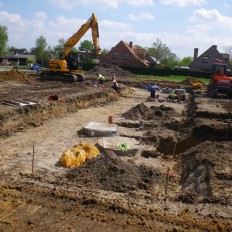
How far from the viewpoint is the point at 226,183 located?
25.8ft

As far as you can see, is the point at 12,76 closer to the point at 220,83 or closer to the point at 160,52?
the point at 220,83

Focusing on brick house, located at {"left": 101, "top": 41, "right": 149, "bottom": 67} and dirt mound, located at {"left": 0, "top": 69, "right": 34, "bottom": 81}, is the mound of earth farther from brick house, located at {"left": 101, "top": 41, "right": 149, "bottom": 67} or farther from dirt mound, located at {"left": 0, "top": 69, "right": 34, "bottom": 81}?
brick house, located at {"left": 101, "top": 41, "right": 149, "bottom": 67}

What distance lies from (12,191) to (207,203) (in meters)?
4.09

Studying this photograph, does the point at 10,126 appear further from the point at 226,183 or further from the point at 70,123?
the point at 226,183

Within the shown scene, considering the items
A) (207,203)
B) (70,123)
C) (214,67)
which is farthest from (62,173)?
(214,67)

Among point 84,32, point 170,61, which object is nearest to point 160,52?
point 170,61

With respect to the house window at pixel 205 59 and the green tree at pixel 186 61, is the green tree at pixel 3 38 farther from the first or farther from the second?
the green tree at pixel 186 61

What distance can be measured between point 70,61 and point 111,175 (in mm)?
22326

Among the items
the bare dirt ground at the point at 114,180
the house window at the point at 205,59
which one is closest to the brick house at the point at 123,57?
the house window at the point at 205,59

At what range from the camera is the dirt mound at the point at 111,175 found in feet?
25.7

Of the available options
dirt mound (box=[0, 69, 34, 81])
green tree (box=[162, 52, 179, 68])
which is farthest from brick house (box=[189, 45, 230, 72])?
dirt mound (box=[0, 69, 34, 81])

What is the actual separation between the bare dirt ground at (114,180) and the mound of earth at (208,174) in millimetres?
21

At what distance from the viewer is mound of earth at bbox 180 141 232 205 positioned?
7156mm

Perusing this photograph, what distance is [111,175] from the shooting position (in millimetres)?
8242
